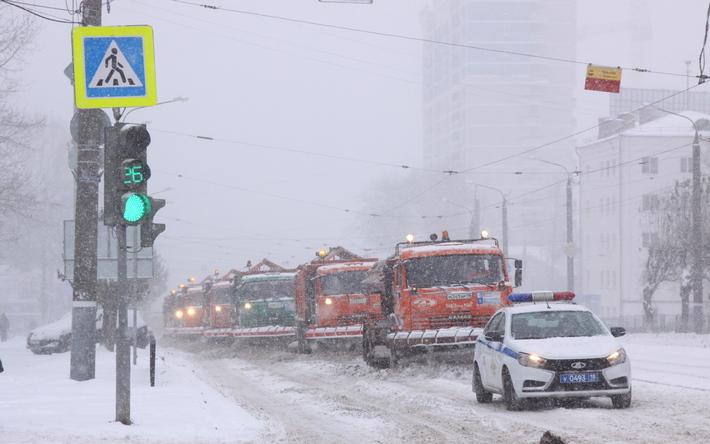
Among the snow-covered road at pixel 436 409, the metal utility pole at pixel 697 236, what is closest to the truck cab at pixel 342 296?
the snow-covered road at pixel 436 409

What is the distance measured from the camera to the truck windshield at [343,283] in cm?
3394

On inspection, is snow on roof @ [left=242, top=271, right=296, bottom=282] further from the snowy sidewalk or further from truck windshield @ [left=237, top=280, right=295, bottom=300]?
the snowy sidewalk

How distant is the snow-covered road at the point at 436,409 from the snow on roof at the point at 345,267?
17.8 feet

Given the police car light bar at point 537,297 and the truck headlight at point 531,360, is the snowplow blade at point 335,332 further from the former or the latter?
the truck headlight at point 531,360

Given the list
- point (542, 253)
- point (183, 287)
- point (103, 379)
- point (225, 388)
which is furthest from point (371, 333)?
point (542, 253)

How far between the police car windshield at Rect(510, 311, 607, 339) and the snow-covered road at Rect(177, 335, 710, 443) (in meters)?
0.97

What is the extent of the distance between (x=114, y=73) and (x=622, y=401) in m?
7.29

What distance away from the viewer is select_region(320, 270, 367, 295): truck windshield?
111ft

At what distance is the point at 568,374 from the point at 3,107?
3346 centimetres

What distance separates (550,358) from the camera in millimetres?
15477

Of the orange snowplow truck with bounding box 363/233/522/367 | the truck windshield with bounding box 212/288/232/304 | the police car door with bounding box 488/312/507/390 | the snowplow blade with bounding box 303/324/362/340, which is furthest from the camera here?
the truck windshield with bounding box 212/288/232/304

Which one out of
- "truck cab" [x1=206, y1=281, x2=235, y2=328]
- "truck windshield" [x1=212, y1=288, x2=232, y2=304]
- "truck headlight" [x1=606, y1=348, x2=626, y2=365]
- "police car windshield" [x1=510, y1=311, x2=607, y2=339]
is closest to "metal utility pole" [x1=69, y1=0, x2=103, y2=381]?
"police car windshield" [x1=510, y1=311, x2=607, y2=339]

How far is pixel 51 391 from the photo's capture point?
1806cm

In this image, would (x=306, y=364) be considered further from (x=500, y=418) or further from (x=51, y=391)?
(x=500, y=418)
